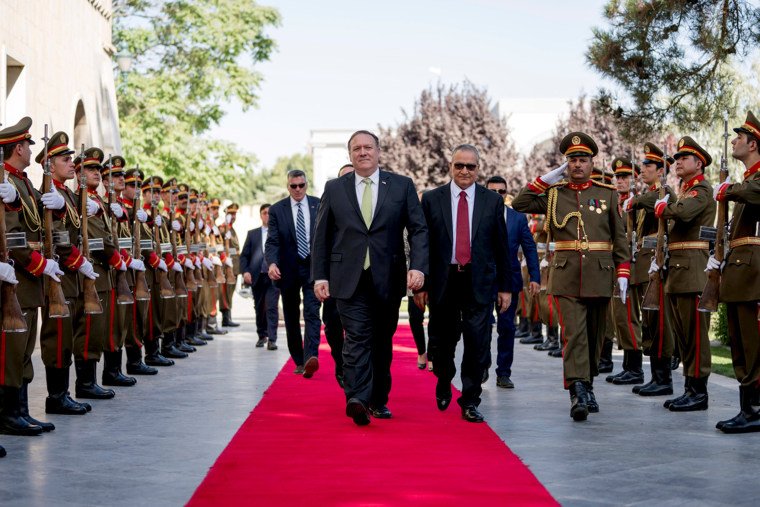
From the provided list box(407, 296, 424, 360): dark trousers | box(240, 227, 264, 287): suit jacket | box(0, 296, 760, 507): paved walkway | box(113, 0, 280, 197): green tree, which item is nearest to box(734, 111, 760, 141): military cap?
box(0, 296, 760, 507): paved walkway

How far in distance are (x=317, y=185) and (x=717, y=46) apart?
79775mm

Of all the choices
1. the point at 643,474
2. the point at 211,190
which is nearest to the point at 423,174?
the point at 211,190

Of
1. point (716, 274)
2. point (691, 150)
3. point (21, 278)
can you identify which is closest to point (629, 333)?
point (691, 150)

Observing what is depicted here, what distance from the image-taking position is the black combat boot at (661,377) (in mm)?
9602

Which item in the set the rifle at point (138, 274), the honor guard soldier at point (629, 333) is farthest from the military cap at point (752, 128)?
the rifle at point (138, 274)

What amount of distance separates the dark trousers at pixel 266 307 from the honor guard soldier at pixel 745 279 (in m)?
7.89

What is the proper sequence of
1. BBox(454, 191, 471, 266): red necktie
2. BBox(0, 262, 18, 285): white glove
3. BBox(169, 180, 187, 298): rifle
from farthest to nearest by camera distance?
BBox(169, 180, 187, 298): rifle, BBox(454, 191, 471, 266): red necktie, BBox(0, 262, 18, 285): white glove

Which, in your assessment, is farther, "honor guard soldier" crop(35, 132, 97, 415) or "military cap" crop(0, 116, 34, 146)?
"honor guard soldier" crop(35, 132, 97, 415)

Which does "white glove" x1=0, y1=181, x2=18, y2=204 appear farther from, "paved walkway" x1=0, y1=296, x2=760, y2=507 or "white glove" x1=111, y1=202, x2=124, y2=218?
"white glove" x1=111, y1=202, x2=124, y2=218

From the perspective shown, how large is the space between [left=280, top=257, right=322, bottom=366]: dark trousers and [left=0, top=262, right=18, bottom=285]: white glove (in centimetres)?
383

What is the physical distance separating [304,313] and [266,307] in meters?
4.43

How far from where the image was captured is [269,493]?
5.45m

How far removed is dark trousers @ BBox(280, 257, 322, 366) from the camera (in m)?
10.4

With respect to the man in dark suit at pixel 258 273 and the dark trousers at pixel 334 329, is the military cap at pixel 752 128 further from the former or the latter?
the man in dark suit at pixel 258 273
